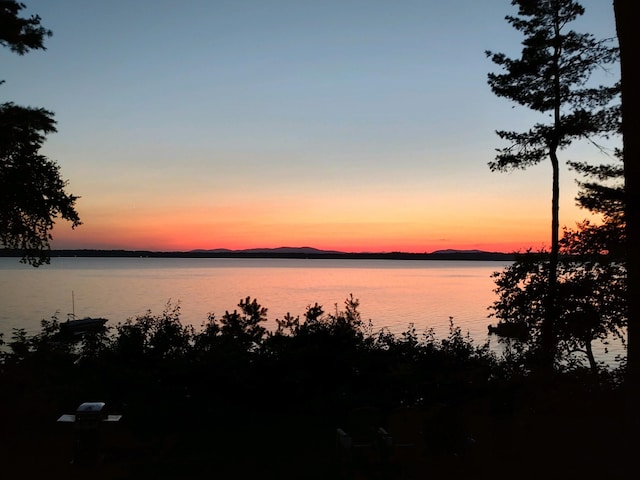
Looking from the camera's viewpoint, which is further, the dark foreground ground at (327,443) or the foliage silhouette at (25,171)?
the foliage silhouette at (25,171)

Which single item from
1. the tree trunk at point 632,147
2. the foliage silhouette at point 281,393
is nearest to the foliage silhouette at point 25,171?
the foliage silhouette at point 281,393

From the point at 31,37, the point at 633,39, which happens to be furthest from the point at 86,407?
the point at 31,37

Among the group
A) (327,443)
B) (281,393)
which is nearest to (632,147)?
(327,443)

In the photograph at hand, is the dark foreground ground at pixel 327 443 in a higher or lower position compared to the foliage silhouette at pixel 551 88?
lower

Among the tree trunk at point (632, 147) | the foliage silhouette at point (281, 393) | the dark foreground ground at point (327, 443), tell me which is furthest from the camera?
the foliage silhouette at point (281, 393)

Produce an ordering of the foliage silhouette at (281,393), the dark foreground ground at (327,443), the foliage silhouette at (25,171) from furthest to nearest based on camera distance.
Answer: the foliage silhouette at (25,171)
the foliage silhouette at (281,393)
the dark foreground ground at (327,443)

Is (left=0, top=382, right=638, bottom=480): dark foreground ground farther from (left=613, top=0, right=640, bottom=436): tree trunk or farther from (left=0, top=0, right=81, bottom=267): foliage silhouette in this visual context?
(left=0, top=0, right=81, bottom=267): foliage silhouette

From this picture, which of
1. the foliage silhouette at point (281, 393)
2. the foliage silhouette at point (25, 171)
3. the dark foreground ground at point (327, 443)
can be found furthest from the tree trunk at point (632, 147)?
the foliage silhouette at point (25, 171)

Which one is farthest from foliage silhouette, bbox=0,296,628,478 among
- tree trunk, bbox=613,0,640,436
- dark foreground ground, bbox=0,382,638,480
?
tree trunk, bbox=613,0,640,436

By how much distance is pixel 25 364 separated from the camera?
32.2 feet

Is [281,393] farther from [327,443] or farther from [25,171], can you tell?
[25,171]

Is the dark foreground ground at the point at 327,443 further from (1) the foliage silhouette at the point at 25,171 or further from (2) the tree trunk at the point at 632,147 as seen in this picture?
(1) the foliage silhouette at the point at 25,171

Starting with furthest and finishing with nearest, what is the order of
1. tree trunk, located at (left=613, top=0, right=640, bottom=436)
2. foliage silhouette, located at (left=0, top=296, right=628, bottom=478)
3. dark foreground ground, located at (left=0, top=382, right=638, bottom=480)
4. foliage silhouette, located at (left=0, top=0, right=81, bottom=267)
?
foliage silhouette, located at (left=0, top=0, right=81, bottom=267)
foliage silhouette, located at (left=0, top=296, right=628, bottom=478)
dark foreground ground, located at (left=0, top=382, right=638, bottom=480)
tree trunk, located at (left=613, top=0, right=640, bottom=436)

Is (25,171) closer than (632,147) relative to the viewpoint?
No
